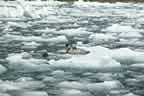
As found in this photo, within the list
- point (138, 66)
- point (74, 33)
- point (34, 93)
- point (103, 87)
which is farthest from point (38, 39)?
point (34, 93)

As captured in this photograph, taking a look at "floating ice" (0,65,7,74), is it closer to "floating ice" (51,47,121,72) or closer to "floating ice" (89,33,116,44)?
"floating ice" (51,47,121,72)

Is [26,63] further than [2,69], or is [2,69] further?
[26,63]

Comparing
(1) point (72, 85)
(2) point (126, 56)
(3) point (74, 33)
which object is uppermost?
(1) point (72, 85)

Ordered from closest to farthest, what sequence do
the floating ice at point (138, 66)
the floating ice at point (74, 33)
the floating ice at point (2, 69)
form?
the floating ice at point (2, 69) < the floating ice at point (138, 66) < the floating ice at point (74, 33)

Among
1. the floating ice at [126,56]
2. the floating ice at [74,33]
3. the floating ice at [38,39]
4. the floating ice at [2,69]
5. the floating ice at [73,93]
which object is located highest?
the floating ice at [73,93]

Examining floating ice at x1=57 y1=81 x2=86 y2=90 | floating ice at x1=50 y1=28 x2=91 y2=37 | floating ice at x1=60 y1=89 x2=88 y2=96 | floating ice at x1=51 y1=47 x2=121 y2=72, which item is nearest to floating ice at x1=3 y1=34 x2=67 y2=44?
floating ice at x1=50 y1=28 x2=91 y2=37

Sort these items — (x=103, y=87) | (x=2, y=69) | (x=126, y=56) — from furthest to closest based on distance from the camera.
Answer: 1. (x=126, y=56)
2. (x=2, y=69)
3. (x=103, y=87)

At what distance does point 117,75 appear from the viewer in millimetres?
5469

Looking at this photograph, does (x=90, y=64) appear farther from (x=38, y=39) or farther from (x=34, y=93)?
(x=38, y=39)

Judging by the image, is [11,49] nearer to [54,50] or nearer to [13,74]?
[54,50]

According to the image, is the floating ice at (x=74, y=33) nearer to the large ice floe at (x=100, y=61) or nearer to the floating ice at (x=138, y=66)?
the large ice floe at (x=100, y=61)

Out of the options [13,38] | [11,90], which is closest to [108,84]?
[11,90]

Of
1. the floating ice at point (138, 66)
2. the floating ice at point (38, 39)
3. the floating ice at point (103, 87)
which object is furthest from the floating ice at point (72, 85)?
the floating ice at point (38, 39)

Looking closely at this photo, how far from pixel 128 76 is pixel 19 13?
12069 millimetres
